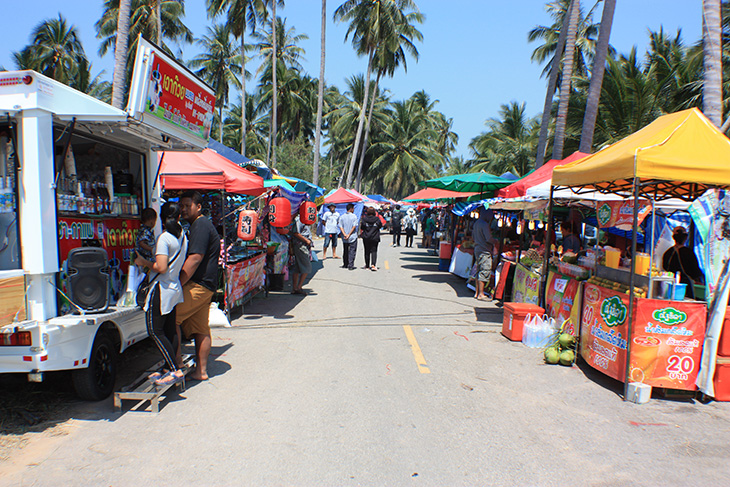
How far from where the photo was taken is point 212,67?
140ft

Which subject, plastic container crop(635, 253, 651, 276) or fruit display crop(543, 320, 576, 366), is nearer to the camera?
plastic container crop(635, 253, 651, 276)

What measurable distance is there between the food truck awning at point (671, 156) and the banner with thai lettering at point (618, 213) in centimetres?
64

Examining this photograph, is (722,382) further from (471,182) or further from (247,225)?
(471,182)

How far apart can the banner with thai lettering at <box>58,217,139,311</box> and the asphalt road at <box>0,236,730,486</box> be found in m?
1.43

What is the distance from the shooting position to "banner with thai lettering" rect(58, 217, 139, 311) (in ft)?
16.3

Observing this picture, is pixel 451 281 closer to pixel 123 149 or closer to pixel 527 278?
pixel 527 278

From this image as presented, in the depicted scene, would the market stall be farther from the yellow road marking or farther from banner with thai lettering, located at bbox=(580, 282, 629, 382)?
the yellow road marking

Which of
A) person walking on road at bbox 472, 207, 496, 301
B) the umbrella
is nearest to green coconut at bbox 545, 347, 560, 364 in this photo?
Result: person walking on road at bbox 472, 207, 496, 301

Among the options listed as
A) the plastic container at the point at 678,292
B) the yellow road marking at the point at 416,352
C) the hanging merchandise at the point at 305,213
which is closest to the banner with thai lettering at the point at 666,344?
the plastic container at the point at 678,292

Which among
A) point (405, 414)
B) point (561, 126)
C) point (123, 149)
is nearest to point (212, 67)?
point (561, 126)

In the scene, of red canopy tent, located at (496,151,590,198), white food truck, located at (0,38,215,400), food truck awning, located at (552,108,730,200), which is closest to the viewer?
white food truck, located at (0,38,215,400)

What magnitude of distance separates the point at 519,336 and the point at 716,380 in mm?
2616

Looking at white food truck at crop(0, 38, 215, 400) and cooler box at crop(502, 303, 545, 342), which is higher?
white food truck at crop(0, 38, 215, 400)

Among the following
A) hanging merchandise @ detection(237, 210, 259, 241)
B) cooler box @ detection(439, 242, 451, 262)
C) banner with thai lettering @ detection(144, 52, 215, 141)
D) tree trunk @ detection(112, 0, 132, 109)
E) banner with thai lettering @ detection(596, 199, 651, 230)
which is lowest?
cooler box @ detection(439, 242, 451, 262)
